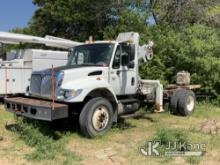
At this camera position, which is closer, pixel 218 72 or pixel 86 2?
pixel 218 72

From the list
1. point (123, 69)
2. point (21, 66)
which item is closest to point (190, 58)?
point (123, 69)

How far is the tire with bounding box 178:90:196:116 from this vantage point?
12375mm

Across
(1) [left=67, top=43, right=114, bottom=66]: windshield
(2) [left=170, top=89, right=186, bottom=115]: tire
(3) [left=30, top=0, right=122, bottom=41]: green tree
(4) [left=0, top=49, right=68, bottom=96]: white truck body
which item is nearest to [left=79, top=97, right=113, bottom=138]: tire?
(1) [left=67, top=43, right=114, bottom=66]: windshield

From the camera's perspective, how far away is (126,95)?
10.6 metres

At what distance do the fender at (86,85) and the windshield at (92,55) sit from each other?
2.13 feet

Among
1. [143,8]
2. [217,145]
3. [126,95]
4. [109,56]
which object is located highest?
[143,8]

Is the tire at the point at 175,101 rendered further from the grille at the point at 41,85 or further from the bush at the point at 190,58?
the grille at the point at 41,85

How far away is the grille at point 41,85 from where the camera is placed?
915 centimetres

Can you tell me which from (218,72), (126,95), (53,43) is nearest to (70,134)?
(126,95)

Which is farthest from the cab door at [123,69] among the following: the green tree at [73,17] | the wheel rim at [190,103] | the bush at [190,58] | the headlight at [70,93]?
the green tree at [73,17]

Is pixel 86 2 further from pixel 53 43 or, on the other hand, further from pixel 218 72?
pixel 218 72

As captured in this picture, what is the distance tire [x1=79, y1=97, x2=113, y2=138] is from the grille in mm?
999

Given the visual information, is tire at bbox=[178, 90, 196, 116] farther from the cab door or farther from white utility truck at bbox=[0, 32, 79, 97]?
white utility truck at bbox=[0, 32, 79, 97]

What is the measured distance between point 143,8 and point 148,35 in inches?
263
